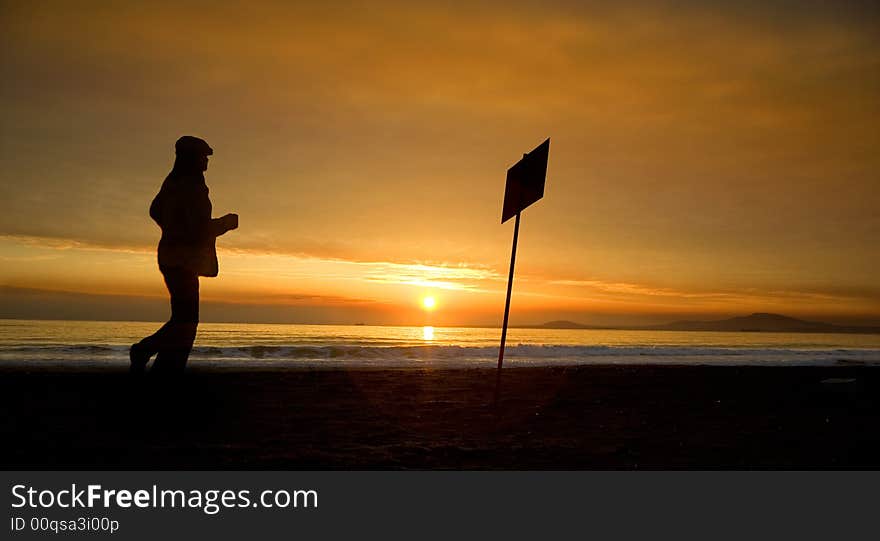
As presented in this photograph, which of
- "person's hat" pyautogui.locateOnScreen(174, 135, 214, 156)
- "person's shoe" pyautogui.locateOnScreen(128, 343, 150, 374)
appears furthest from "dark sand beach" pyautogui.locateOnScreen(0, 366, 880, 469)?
"person's hat" pyautogui.locateOnScreen(174, 135, 214, 156)

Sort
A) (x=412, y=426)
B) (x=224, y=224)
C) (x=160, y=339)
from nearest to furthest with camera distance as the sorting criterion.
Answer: (x=160, y=339)
(x=224, y=224)
(x=412, y=426)

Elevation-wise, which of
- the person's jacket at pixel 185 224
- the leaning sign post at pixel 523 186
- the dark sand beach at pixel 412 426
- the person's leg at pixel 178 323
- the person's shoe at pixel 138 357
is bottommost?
the dark sand beach at pixel 412 426

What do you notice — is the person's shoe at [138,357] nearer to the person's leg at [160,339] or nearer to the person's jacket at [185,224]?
the person's leg at [160,339]

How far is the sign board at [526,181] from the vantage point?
22.2ft

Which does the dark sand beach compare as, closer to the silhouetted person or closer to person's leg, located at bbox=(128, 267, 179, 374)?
person's leg, located at bbox=(128, 267, 179, 374)

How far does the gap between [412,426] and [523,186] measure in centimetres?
317

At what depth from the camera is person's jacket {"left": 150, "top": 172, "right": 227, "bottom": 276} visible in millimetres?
6512

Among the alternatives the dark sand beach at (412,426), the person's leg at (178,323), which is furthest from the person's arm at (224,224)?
the dark sand beach at (412,426)

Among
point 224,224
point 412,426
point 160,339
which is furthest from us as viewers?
point 412,426

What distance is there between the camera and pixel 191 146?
6.71 meters

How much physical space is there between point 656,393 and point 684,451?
6.45 metres

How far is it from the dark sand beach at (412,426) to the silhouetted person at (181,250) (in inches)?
20.9

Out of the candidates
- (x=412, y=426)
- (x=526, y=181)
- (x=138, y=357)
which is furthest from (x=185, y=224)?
(x=526, y=181)

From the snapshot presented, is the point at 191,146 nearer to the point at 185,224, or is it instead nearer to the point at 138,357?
the point at 185,224
